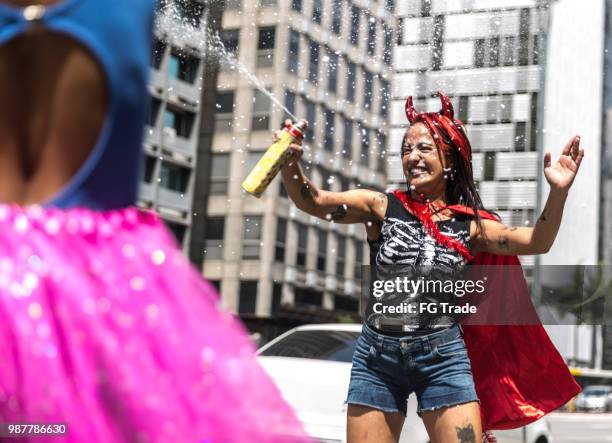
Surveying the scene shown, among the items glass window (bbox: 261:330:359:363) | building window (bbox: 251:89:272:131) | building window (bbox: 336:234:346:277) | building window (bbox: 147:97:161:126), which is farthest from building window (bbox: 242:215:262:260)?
building window (bbox: 251:89:272:131)

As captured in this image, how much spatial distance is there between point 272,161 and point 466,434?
846 millimetres

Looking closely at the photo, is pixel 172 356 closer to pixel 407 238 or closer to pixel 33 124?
pixel 33 124

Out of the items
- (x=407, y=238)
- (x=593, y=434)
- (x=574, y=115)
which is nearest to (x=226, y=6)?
(x=574, y=115)

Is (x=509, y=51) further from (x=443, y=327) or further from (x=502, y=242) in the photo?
(x=443, y=327)

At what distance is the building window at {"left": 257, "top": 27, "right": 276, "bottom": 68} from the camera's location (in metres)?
4.10

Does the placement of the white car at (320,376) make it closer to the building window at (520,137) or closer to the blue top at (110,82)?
the building window at (520,137)

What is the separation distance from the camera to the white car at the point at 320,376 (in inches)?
170

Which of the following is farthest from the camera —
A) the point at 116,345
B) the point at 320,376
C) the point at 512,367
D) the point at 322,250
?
the point at 322,250

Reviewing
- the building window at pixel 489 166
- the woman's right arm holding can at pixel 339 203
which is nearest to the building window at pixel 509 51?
the building window at pixel 489 166

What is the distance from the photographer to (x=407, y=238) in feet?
9.34

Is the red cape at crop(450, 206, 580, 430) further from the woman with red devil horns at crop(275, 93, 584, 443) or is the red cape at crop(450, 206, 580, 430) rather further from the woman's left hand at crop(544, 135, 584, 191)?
the woman's left hand at crop(544, 135, 584, 191)

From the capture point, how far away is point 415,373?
2732 millimetres

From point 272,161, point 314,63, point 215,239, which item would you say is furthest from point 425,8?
point 272,161

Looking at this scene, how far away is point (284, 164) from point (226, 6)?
1798 millimetres
